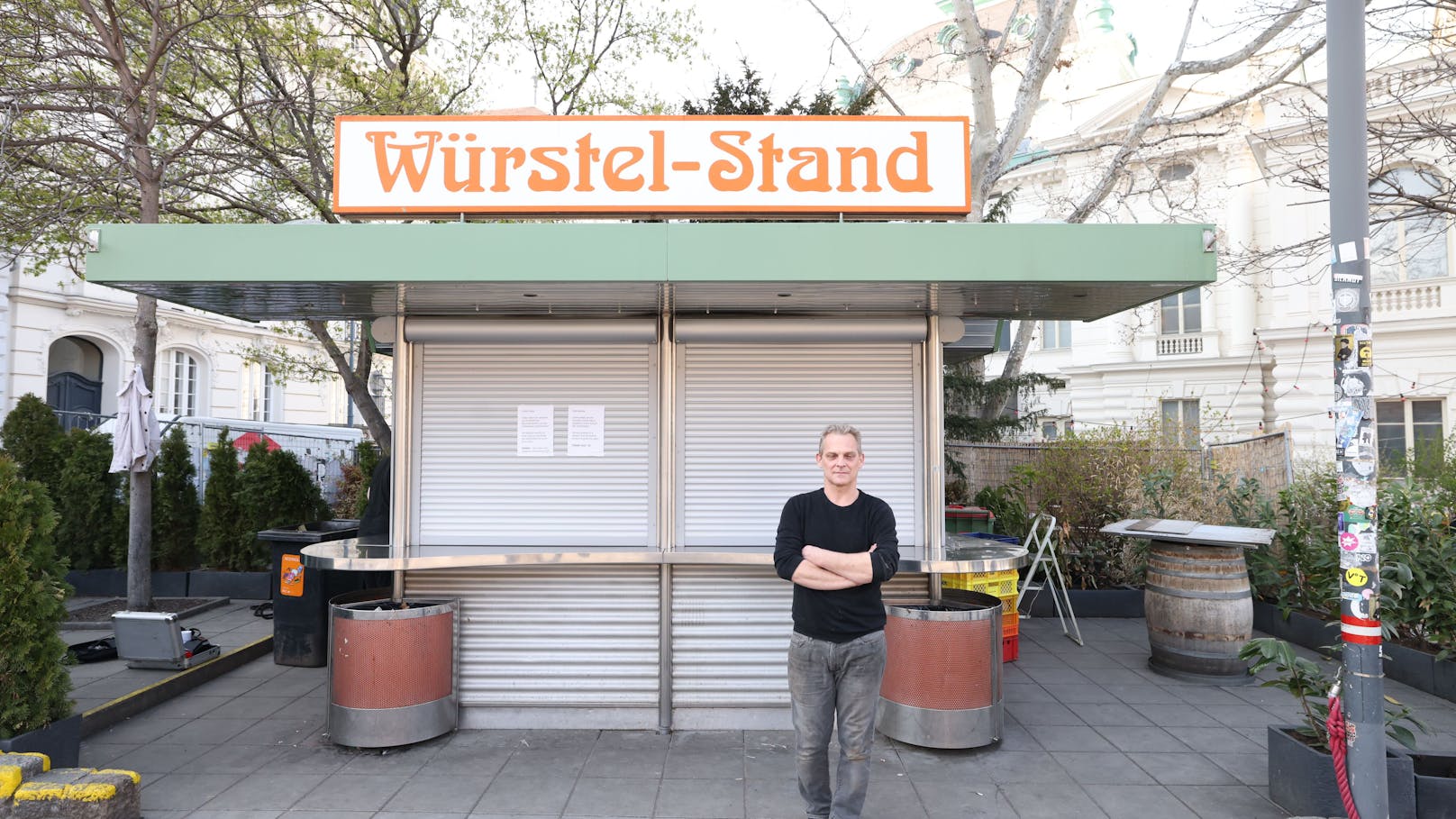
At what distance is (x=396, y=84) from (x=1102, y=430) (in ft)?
35.5

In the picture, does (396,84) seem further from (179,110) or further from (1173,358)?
(1173,358)

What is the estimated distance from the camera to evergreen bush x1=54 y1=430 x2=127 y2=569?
9.88m

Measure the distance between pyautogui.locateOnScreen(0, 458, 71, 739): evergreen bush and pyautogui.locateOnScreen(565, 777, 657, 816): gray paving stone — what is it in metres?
2.91

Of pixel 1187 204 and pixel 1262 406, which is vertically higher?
pixel 1187 204

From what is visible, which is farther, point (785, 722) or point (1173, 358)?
point (1173, 358)

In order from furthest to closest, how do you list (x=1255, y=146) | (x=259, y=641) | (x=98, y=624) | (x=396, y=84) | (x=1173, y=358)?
1. (x=1173, y=358)
2. (x=1255, y=146)
3. (x=396, y=84)
4. (x=98, y=624)
5. (x=259, y=641)

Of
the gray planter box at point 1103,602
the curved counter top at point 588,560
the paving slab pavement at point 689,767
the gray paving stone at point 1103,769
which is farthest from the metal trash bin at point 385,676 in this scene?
the gray planter box at point 1103,602

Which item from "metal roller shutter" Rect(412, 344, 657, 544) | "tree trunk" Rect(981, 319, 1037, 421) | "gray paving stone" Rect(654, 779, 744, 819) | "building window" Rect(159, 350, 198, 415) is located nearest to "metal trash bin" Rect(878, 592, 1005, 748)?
"gray paving stone" Rect(654, 779, 744, 819)

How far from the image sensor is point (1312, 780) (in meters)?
3.93

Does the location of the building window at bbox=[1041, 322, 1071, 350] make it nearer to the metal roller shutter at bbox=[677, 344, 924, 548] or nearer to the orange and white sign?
the metal roller shutter at bbox=[677, 344, 924, 548]

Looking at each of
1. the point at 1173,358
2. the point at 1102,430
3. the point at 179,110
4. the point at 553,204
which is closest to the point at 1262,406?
the point at 1173,358

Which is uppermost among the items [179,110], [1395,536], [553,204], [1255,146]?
[1255,146]

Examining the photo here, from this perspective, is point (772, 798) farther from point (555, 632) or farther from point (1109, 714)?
point (1109, 714)

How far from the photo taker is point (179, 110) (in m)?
10.9
